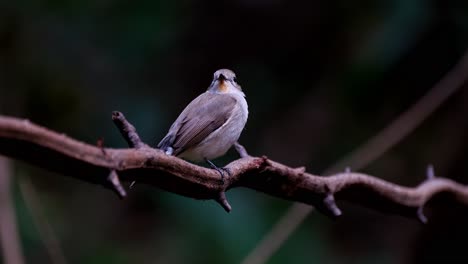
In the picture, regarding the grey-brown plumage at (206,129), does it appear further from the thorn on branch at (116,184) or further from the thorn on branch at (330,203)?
the thorn on branch at (116,184)

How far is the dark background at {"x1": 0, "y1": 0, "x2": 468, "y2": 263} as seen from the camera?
6902mm

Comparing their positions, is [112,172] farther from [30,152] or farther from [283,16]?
[283,16]

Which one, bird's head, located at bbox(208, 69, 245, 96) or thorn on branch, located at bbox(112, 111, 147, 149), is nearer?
thorn on branch, located at bbox(112, 111, 147, 149)

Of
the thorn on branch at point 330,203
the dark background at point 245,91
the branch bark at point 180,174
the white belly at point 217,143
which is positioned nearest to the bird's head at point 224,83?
the white belly at point 217,143

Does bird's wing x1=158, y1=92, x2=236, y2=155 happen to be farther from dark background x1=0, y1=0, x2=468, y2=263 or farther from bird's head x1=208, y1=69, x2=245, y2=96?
dark background x1=0, y1=0, x2=468, y2=263

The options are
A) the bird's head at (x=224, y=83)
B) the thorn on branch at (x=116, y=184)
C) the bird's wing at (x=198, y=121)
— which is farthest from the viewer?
the bird's head at (x=224, y=83)

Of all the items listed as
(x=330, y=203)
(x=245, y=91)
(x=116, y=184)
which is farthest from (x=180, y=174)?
(x=245, y=91)

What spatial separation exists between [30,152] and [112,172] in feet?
0.73

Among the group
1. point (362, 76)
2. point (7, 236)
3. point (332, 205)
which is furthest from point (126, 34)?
point (332, 205)

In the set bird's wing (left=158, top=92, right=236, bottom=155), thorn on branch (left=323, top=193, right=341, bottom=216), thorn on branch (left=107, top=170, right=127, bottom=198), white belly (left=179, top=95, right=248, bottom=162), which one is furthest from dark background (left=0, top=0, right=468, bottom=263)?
thorn on branch (left=107, top=170, right=127, bottom=198)

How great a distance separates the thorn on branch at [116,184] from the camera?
1932 mm

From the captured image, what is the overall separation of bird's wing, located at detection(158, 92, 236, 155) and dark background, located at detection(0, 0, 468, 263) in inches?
97.7

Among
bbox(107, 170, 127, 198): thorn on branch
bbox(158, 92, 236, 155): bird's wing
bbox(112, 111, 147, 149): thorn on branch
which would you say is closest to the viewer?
bbox(107, 170, 127, 198): thorn on branch

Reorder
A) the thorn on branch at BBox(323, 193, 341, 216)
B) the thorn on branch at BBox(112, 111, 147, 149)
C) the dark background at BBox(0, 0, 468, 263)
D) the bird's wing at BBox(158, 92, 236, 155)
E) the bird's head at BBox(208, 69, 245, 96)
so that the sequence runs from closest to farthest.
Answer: the thorn on branch at BBox(112, 111, 147, 149) → the thorn on branch at BBox(323, 193, 341, 216) → the bird's wing at BBox(158, 92, 236, 155) → the bird's head at BBox(208, 69, 245, 96) → the dark background at BBox(0, 0, 468, 263)
